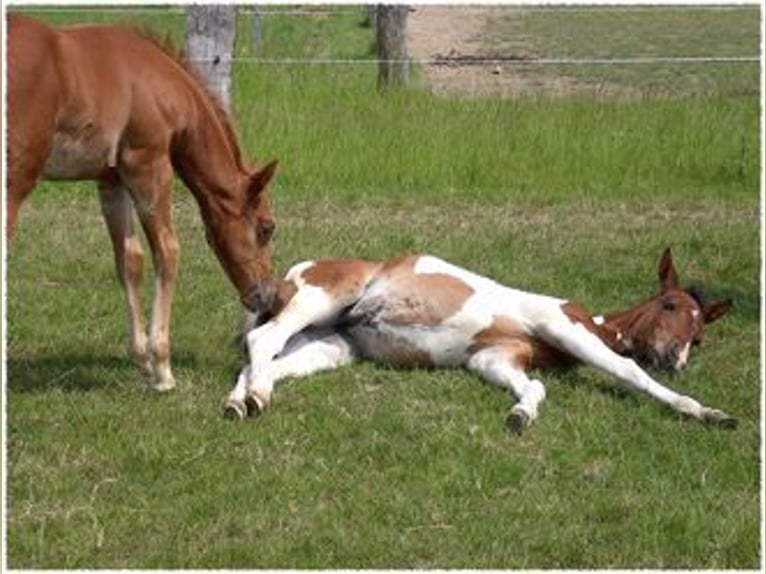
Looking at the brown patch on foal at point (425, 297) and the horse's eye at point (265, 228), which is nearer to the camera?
the horse's eye at point (265, 228)

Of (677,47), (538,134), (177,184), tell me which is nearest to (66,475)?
(177,184)

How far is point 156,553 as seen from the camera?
4.51 meters

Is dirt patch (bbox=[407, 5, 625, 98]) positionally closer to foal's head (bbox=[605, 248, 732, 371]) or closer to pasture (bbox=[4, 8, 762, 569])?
pasture (bbox=[4, 8, 762, 569])

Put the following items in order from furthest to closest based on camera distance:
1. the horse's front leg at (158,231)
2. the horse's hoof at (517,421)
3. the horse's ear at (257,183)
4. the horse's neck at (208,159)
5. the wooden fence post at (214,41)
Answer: the wooden fence post at (214,41), the horse's ear at (257,183), the horse's neck at (208,159), the horse's front leg at (158,231), the horse's hoof at (517,421)

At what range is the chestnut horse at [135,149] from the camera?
221 inches

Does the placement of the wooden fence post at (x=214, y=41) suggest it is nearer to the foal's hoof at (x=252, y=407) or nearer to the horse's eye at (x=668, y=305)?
the horse's eye at (x=668, y=305)

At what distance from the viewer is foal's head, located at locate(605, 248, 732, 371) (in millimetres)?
6777

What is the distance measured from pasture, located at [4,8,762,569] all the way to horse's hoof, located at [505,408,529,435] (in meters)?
0.05

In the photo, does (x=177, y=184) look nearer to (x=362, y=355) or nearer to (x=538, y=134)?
(x=538, y=134)

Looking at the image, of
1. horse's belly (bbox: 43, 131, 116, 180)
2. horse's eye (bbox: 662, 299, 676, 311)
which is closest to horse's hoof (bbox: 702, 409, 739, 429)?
horse's eye (bbox: 662, 299, 676, 311)

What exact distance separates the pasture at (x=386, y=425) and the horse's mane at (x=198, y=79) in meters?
1.05

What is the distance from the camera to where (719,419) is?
234 inches

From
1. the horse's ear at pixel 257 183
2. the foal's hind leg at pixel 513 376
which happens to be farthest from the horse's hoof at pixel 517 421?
the horse's ear at pixel 257 183

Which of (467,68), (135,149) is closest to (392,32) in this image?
(467,68)
